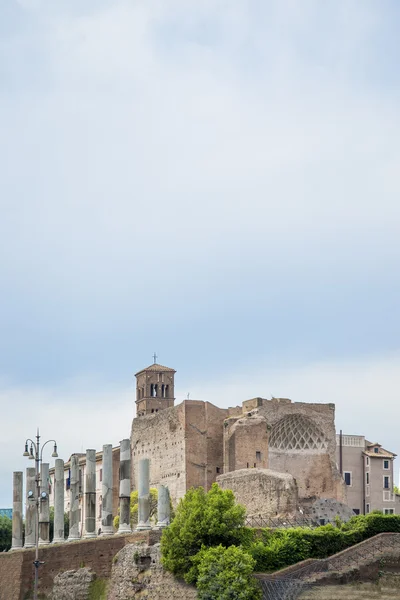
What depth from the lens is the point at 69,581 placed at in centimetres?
6081

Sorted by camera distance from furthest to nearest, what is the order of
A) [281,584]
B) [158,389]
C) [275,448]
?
[158,389] < [275,448] < [281,584]

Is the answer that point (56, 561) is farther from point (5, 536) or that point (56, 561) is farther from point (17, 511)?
point (5, 536)

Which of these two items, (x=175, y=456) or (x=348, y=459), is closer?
(x=175, y=456)

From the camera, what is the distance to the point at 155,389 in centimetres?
11088

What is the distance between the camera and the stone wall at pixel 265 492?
6756 cm

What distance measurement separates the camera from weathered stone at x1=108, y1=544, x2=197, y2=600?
53500 mm

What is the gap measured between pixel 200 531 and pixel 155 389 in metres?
58.5

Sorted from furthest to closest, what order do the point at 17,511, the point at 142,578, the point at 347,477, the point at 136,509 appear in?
1. the point at 347,477
2. the point at 136,509
3. the point at 17,511
4. the point at 142,578

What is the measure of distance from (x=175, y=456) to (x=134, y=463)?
25.0 feet

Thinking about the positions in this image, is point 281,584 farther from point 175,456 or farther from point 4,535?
point 4,535

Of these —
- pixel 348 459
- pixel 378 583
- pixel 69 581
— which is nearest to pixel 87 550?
pixel 69 581

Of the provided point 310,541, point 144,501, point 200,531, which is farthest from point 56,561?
point 310,541

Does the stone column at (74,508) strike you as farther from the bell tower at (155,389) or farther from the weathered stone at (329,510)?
the bell tower at (155,389)

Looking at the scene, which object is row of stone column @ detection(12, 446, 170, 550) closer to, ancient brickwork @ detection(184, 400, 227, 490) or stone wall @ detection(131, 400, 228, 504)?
stone wall @ detection(131, 400, 228, 504)
